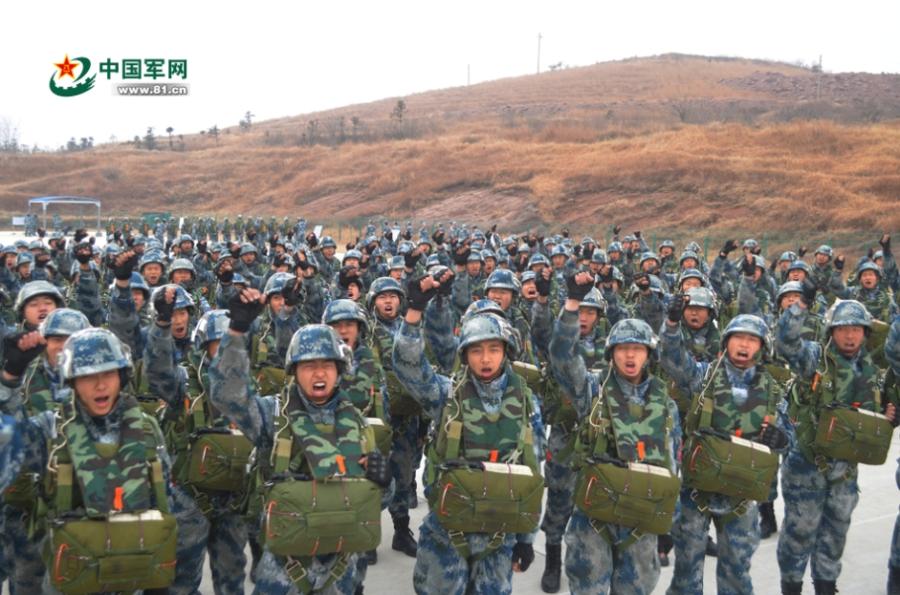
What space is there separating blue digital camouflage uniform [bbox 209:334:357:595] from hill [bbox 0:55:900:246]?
35.7 meters

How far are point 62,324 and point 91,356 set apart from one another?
1.35m

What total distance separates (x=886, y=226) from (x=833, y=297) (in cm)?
2477

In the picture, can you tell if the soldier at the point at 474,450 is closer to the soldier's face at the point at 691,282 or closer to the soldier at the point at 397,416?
the soldier at the point at 397,416

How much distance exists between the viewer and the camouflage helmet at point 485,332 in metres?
4.52

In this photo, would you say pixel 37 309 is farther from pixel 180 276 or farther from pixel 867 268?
pixel 867 268

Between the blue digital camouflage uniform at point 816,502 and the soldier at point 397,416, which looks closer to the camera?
the blue digital camouflage uniform at point 816,502

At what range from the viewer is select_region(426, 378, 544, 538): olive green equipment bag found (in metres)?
4.28

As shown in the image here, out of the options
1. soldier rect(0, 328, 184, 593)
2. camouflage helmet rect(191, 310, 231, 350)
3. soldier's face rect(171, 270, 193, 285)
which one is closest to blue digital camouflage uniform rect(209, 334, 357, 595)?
soldier rect(0, 328, 184, 593)

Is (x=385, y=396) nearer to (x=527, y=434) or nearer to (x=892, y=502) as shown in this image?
(x=527, y=434)

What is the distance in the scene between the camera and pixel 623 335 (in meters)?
4.86

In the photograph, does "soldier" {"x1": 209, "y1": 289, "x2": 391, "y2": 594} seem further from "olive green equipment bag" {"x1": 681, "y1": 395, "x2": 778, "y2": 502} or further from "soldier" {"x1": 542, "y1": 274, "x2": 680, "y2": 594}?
"olive green equipment bag" {"x1": 681, "y1": 395, "x2": 778, "y2": 502}

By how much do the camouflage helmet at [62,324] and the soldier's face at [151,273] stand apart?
16.3 feet

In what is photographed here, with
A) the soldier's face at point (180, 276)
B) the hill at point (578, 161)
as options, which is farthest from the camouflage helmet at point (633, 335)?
the hill at point (578, 161)

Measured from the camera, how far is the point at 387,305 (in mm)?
7215
